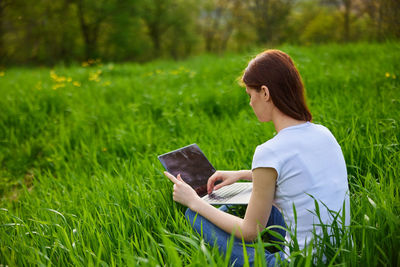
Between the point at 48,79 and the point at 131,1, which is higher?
the point at 131,1

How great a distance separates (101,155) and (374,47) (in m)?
6.31

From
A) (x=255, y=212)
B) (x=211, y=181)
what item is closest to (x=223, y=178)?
(x=211, y=181)

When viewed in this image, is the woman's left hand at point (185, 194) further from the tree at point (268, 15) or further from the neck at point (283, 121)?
the tree at point (268, 15)

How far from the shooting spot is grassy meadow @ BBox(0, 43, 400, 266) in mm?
1443

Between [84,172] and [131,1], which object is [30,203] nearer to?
[84,172]

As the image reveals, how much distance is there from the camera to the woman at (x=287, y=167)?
130cm

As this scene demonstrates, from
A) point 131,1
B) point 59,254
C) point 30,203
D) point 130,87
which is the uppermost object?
point 131,1

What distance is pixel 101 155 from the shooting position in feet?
11.0

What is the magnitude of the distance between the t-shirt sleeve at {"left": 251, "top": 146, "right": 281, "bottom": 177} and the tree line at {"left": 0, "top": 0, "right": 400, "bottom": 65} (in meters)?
6.18

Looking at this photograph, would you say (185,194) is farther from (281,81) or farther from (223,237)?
(281,81)

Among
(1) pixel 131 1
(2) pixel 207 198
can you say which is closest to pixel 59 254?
(2) pixel 207 198

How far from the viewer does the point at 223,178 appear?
189 cm

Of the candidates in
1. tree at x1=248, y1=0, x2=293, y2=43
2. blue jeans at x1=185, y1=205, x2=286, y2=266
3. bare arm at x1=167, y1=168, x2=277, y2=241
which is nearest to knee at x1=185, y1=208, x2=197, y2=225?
blue jeans at x1=185, y1=205, x2=286, y2=266

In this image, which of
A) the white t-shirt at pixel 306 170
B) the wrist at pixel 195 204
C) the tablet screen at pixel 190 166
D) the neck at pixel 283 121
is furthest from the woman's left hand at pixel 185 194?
the neck at pixel 283 121
